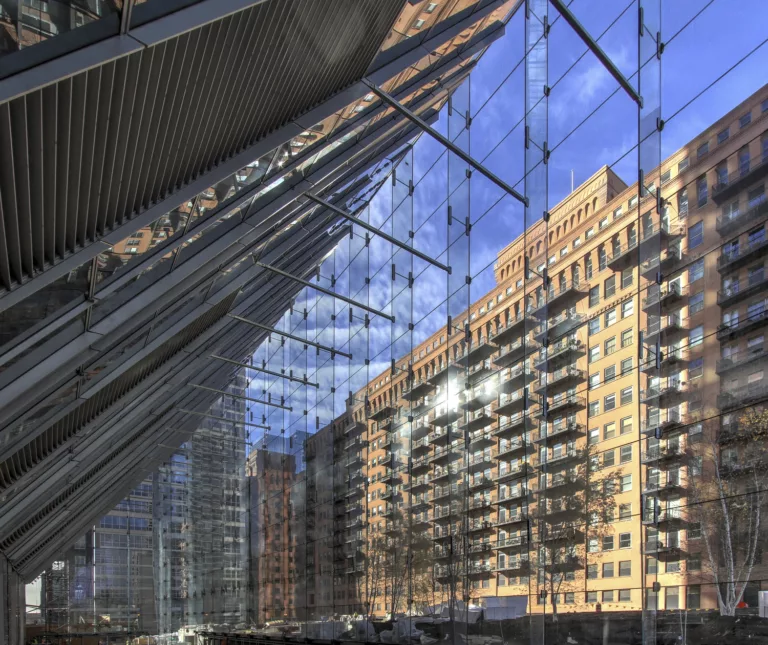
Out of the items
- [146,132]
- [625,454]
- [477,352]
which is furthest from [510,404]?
[146,132]

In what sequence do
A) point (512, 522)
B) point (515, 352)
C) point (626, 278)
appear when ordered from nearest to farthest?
point (626, 278)
point (512, 522)
point (515, 352)

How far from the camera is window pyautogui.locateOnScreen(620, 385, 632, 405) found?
11656 millimetres

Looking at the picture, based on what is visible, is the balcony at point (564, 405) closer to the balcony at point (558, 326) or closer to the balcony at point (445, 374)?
the balcony at point (558, 326)

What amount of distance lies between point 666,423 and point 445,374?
7.32 m

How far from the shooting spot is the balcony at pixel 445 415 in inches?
664

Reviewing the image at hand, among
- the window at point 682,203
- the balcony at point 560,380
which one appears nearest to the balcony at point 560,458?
the balcony at point 560,380

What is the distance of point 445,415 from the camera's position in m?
17.4

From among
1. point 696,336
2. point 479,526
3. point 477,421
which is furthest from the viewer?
point 477,421

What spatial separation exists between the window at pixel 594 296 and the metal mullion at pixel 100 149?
26.1 ft

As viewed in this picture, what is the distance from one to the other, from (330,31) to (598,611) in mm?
8933

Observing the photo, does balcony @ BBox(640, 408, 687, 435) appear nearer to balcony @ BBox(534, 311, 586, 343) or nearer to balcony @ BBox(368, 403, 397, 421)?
balcony @ BBox(534, 311, 586, 343)

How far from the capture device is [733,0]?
11164 millimetres

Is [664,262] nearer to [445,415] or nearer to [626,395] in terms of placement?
[626,395]

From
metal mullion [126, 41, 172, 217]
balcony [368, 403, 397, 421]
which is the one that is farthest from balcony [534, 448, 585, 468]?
metal mullion [126, 41, 172, 217]
